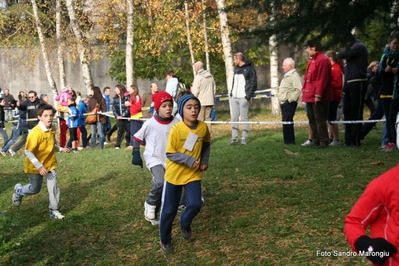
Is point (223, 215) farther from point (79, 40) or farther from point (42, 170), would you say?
point (79, 40)

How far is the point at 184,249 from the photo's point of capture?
6.12 m

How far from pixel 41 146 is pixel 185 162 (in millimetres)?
2862

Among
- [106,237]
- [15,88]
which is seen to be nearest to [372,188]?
[106,237]

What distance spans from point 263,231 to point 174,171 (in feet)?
4.31

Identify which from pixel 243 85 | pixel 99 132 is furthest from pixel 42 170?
pixel 99 132

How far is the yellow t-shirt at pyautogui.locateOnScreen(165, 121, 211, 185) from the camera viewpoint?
5895 mm

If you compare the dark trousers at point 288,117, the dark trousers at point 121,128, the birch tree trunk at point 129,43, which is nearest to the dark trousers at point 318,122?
the dark trousers at point 288,117

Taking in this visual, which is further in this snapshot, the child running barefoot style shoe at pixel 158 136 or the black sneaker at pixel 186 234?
the child running barefoot style shoe at pixel 158 136

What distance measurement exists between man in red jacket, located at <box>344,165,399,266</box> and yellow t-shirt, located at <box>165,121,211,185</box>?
297 cm

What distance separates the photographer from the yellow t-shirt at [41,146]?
7641 mm

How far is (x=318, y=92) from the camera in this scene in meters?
10.9

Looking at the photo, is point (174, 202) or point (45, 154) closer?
point (174, 202)

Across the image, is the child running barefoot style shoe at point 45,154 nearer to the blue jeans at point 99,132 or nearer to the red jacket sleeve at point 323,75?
the red jacket sleeve at point 323,75

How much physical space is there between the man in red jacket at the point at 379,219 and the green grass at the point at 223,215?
2229 millimetres
